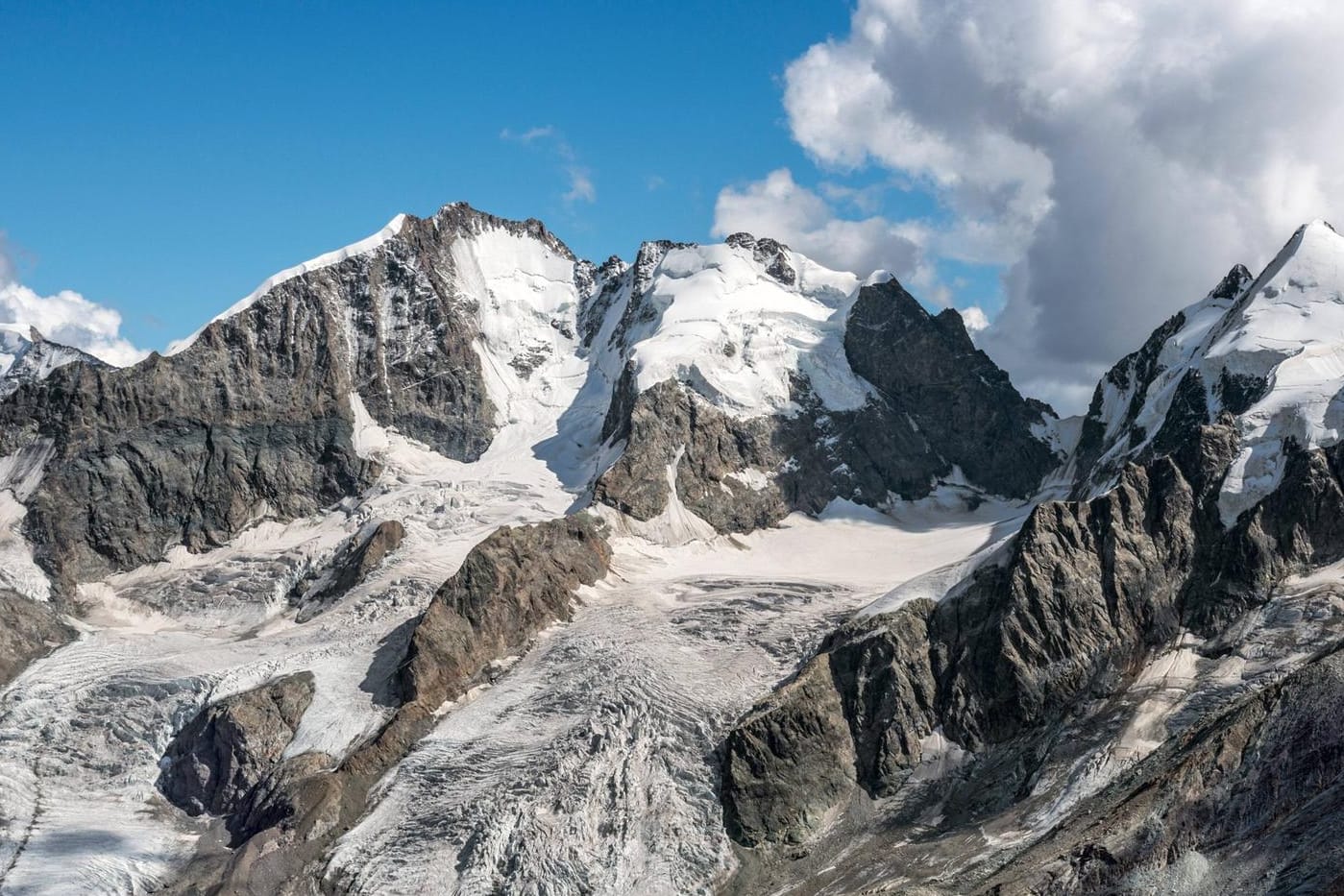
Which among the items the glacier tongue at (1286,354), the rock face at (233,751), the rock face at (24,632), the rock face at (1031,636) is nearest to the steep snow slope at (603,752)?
the rock face at (1031,636)

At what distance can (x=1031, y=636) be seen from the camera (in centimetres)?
10550

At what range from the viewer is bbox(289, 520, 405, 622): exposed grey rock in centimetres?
14688

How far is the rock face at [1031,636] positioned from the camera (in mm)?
101750

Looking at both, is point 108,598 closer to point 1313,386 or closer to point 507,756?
point 507,756

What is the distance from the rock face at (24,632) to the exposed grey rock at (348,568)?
72.0ft

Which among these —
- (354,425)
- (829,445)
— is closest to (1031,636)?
(829,445)

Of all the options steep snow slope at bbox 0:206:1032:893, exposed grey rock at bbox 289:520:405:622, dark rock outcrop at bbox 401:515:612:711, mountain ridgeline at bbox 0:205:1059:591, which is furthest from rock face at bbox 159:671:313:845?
mountain ridgeline at bbox 0:205:1059:591

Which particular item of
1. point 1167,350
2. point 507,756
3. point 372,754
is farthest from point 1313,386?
point 372,754

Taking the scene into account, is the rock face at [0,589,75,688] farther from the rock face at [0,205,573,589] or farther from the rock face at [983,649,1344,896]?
the rock face at [983,649,1344,896]

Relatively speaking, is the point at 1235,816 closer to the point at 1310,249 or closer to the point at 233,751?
the point at 233,751

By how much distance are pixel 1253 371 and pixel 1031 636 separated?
145ft

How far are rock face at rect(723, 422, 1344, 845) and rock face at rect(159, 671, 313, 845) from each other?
122ft

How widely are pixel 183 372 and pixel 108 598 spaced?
32.7m

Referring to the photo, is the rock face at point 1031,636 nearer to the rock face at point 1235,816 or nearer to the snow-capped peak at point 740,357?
the rock face at point 1235,816
